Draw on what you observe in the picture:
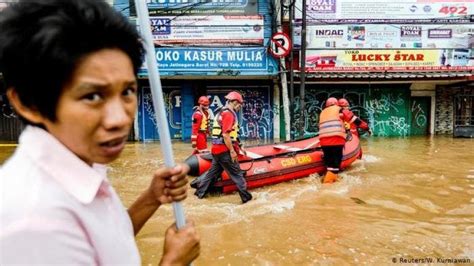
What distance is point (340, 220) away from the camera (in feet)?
16.3

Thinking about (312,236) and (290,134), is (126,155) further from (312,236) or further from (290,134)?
(312,236)

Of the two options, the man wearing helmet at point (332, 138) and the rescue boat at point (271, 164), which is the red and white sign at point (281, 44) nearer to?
the rescue boat at point (271, 164)

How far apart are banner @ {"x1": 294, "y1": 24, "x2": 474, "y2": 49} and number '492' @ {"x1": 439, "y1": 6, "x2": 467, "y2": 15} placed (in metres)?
0.62

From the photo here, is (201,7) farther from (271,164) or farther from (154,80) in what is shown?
(154,80)

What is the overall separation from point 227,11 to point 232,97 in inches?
357

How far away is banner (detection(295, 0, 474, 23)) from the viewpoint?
1437 centimetres

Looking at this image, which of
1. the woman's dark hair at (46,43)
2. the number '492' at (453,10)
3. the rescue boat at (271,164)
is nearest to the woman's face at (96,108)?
the woman's dark hair at (46,43)

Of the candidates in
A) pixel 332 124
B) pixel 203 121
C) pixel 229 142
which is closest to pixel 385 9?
pixel 332 124

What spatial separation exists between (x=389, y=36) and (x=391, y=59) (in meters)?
0.90

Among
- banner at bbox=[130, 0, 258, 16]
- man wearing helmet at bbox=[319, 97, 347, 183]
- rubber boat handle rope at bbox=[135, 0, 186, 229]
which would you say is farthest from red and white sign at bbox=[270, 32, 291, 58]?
rubber boat handle rope at bbox=[135, 0, 186, 229]

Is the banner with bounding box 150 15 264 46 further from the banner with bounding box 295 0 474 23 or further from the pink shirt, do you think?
the pink shirt

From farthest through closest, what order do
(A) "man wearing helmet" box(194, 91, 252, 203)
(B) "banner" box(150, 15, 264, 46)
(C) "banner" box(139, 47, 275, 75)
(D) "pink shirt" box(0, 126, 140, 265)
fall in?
(B) "banner" box(150, 15, 264, 46) → (C) "banner" box(139, 47, 275, 75) → (A) "man wearing helmet" box(194, 91, 252, 203) → (D) "pink shirt" box(0, 126, 140, 265)

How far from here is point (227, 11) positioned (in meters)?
13.9

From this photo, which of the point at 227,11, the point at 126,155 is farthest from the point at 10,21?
the point at 227,11
